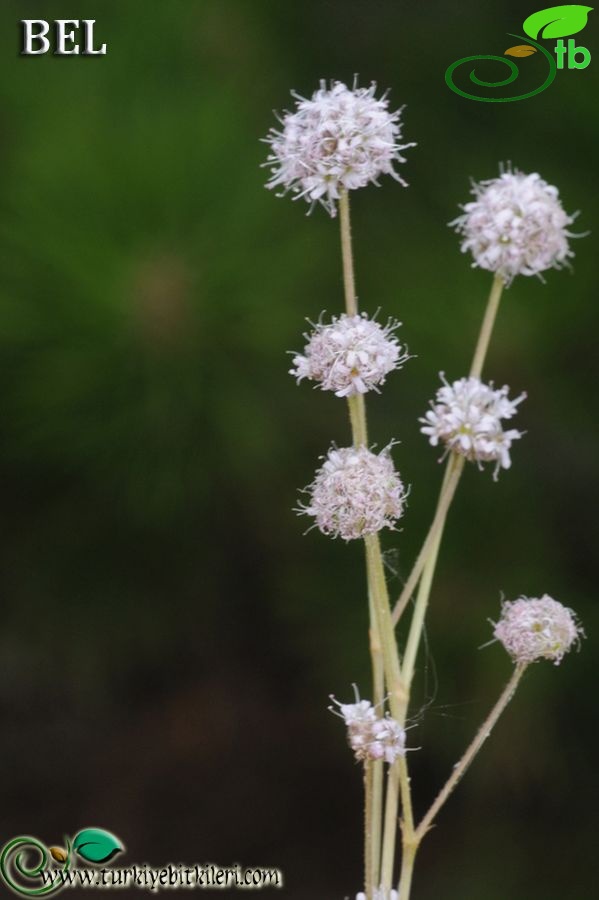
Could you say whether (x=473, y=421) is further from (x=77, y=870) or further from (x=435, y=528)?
(x=77, y=870)

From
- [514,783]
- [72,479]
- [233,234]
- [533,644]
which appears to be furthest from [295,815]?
[533,644]

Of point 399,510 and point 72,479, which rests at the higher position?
point 72,479

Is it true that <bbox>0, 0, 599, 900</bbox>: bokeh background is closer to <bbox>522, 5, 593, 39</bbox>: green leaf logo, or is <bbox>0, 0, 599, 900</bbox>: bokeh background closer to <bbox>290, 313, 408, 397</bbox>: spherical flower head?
<bbox>522, 5, 593, 39</bbox>: green leaf logo

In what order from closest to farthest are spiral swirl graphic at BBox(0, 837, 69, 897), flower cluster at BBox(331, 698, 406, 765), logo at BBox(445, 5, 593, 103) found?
1. flower cluster at BBox(331, 698, 406, 765)
2. spiral swirl graphic at BBox(0, 837, 69, 897)
3. logo at BBox(445, 5, 593, 103)

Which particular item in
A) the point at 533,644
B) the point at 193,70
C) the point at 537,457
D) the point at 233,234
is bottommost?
the point at 533,644

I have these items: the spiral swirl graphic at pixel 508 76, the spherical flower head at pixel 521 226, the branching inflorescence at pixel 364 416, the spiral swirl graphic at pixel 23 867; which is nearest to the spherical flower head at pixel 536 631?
the branching inflorescence at pixel 364 416

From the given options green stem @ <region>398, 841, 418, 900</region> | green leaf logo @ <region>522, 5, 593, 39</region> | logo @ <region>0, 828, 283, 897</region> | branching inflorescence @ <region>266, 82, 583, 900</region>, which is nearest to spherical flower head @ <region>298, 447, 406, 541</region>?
branching inflorescence @ <region>266, 82, 583, 900</region>

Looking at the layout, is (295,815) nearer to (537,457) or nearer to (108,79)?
(537,457)

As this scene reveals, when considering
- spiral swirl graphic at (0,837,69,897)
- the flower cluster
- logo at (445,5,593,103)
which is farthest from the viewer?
logo at (445,5,593,103)
